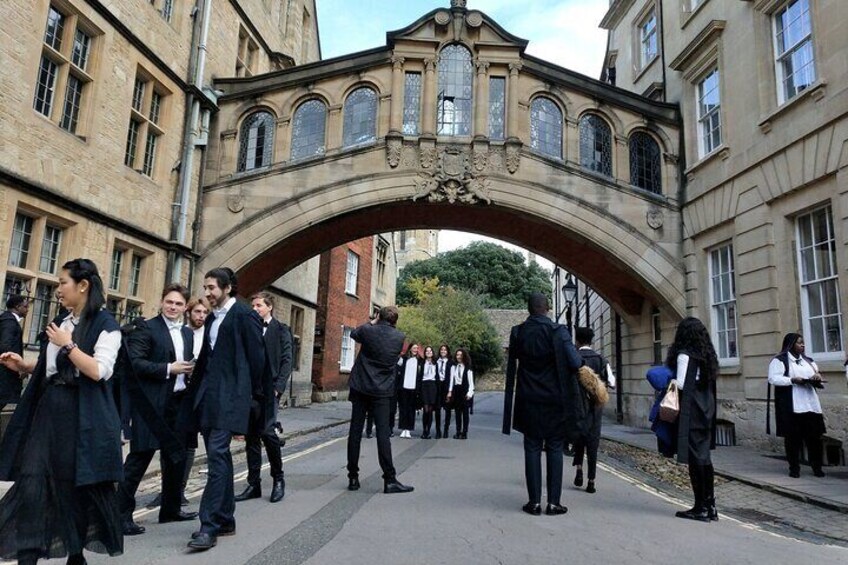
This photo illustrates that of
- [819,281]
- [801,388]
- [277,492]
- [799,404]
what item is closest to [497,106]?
[819,281]

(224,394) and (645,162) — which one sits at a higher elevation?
(645,162)

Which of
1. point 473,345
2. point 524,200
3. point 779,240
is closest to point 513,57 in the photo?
point 524,200

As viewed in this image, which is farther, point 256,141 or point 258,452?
point 256,141

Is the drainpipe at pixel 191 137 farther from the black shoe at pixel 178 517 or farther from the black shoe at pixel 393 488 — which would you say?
the black shoe at pixel 178 517

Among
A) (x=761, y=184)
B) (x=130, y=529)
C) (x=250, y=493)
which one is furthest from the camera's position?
(x=761, y=184)

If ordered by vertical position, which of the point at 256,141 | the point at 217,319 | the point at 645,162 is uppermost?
the point at 256,141

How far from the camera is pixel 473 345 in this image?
44.6 metres

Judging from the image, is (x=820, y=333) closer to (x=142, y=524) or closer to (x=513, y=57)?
(x=513, y=57)

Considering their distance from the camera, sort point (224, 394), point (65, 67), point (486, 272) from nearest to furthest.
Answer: point (224, 394)
point (65, 67)
point (486, 272)

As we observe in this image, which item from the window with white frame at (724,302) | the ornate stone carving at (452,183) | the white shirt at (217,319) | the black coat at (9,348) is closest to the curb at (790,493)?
the window with white frame at (724,302)

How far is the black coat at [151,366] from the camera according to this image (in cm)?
478

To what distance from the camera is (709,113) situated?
14.1 m

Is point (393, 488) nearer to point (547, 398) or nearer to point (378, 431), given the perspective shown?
point (378, 431)

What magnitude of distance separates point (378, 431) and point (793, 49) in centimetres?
1024
